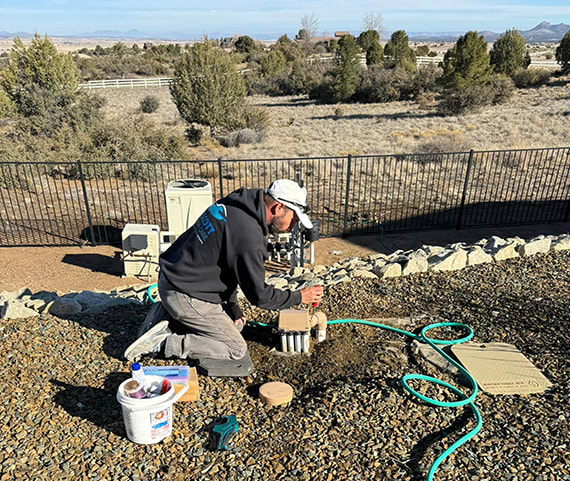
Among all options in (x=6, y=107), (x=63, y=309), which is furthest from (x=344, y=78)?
(x=63, y=309)

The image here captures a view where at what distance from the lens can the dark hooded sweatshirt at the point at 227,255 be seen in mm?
3760

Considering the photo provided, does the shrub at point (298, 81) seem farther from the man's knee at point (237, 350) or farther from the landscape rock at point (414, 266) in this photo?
the man's knee at point (237, 350)

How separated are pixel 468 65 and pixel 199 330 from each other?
28930mm

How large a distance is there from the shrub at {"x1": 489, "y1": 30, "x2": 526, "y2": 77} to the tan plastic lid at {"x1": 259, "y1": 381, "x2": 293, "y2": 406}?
42.5 metres

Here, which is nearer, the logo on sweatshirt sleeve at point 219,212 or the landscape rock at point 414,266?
the logo on sweatshirt sleeve at point 219,212

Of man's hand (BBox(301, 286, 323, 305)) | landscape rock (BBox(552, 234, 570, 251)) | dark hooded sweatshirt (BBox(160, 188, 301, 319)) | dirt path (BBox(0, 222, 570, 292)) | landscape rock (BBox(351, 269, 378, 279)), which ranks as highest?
dark hooded sweatshirt (BBox(160, 188, 301, 319))

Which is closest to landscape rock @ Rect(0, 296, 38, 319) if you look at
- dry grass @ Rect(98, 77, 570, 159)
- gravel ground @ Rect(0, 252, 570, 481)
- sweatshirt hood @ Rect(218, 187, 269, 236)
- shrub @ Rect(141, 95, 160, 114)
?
gravel ground @ Rect(0, 252, 570, 481)

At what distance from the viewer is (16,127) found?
19.3m

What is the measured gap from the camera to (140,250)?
27.4 feet

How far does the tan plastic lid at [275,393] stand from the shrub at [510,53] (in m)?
42.5

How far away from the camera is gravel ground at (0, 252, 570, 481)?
3.21 metres

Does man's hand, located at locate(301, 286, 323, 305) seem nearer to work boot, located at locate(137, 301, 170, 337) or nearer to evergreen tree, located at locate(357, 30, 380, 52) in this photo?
work boot, located at locate(137, 301, 170, 337)

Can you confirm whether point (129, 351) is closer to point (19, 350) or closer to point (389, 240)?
point (19, 350)

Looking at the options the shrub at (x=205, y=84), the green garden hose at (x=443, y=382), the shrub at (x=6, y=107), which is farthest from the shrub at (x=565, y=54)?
the green garden hose at (x=443, y=382)
